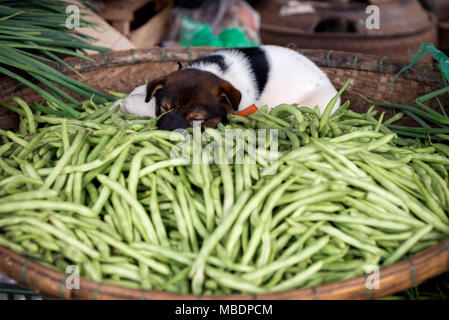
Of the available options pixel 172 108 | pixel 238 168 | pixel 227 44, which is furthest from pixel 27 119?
pixel 227 44

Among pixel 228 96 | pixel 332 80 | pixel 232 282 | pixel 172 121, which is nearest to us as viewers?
pixel 232 282

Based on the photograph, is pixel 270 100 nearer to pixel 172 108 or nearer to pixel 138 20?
pixel 172 108

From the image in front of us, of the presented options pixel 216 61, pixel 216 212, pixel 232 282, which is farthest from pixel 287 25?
pixel 232 282

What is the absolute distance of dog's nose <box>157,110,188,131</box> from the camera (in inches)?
76.7

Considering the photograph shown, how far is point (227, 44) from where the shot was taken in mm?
3934

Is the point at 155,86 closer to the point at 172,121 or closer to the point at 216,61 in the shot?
the point at 172,121

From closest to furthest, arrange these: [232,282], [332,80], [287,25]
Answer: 1. [232,282]
2. [332,80]
3. [287,25]

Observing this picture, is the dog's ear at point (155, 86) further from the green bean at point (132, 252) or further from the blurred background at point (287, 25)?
the blurred background at point (287, 25)

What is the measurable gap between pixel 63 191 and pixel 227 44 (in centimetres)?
283

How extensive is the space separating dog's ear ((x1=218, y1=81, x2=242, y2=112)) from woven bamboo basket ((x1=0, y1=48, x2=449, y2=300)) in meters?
0.89

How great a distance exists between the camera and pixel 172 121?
1971 millimetres

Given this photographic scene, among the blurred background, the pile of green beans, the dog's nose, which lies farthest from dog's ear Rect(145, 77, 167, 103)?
the blurred background

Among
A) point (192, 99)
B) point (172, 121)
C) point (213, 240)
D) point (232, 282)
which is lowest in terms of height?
point (232, 282)

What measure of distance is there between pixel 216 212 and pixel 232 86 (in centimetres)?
92
